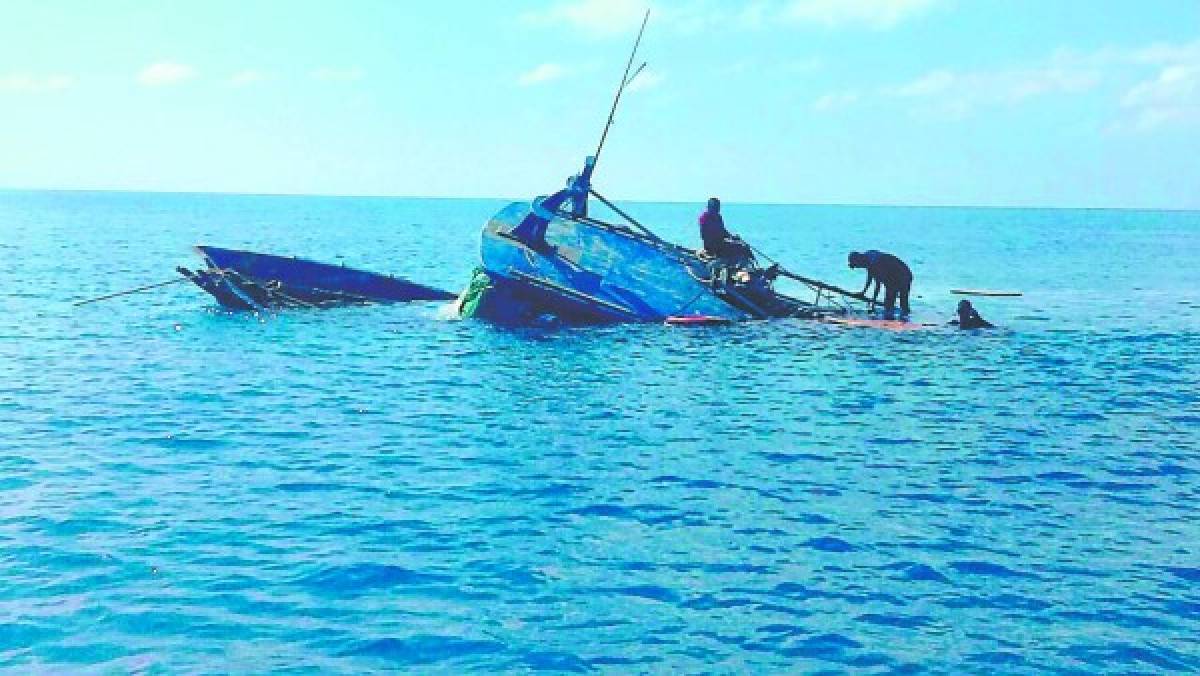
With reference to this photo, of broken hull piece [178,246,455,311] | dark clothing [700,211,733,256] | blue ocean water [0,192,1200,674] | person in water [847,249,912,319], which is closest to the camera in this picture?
blue ocean water [0,192,1200,674]

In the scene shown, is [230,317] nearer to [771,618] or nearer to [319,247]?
[771,618]

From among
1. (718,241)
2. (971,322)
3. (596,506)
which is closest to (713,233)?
(718,241)

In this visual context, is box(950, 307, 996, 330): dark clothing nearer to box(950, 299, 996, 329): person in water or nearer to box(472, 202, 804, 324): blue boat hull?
box(950, 299, 996, 329): person in water

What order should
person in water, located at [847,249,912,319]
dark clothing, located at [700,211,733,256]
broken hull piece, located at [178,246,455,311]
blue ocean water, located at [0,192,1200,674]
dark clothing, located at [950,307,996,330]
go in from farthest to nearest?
broken hull piece, located at [178,246,455,311] → dark clothing, located at [950,307,996,330] → dark clothing, located at [700,211,733,256] → person in water, located at [847,249,912,319] → blue ocean water, located at [0,192,1200,674]

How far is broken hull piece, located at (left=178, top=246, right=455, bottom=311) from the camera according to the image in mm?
40812

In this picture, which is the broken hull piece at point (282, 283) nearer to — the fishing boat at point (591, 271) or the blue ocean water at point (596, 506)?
the blue ocean water at point (596, 506)

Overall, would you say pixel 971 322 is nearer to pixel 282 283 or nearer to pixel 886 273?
pixel 886 273

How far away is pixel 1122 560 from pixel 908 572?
3.10 m

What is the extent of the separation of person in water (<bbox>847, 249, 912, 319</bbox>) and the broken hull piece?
21.0 m

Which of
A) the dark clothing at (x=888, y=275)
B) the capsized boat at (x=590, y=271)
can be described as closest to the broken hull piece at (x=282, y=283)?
the capsized boat at (x=590, y=271)

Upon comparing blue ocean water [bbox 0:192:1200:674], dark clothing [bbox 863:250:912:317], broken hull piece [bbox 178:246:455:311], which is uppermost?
dark clothing [bbox 863:250:912:317]

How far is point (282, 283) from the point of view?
4284cm

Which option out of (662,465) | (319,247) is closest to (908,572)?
(662,465)

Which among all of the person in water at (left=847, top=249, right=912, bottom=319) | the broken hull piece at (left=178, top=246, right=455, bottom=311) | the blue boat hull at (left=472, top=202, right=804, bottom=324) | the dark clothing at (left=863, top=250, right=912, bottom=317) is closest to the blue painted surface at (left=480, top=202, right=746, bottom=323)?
the blue boat hull at (left=472, top=202, right=804, bottom=324)
